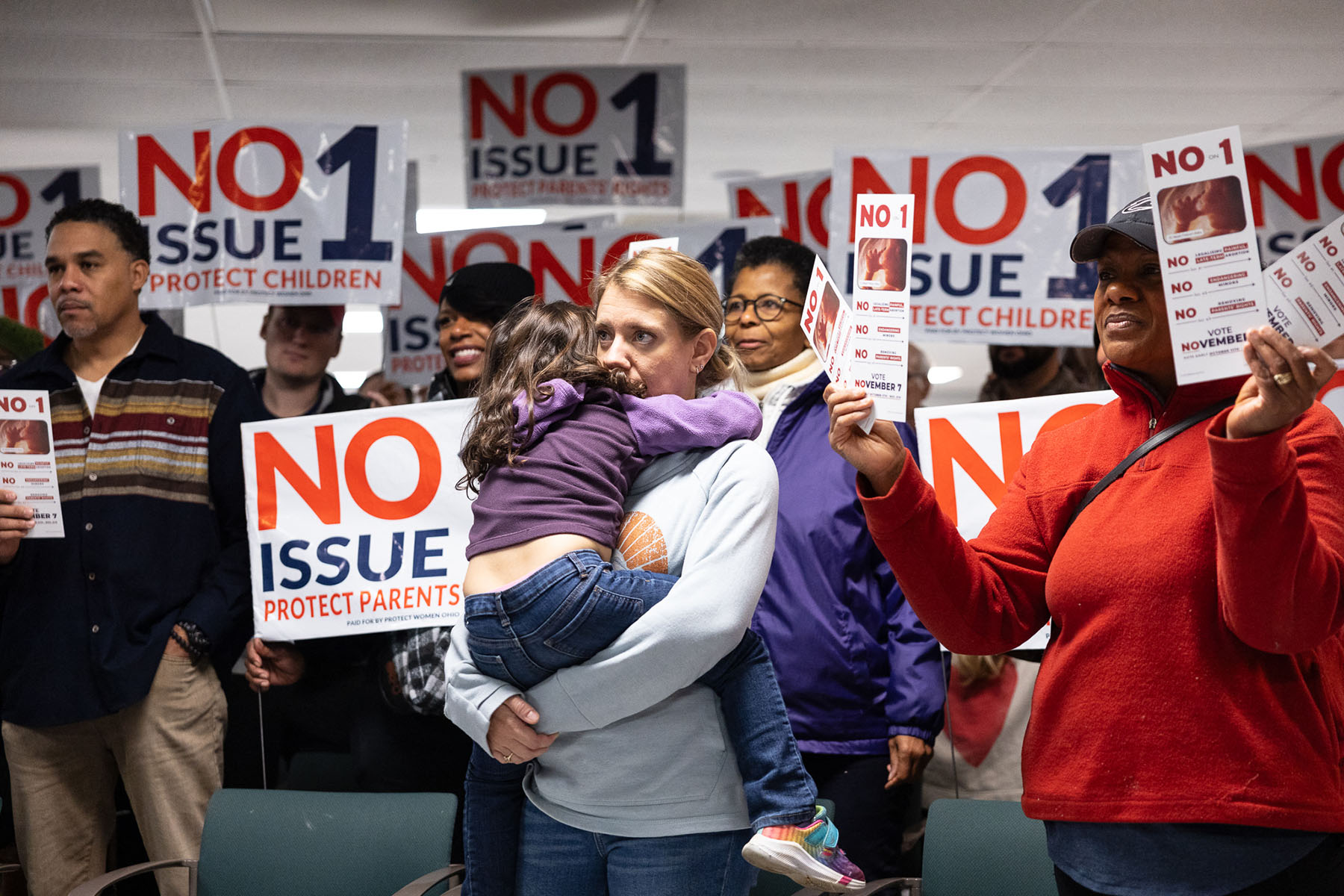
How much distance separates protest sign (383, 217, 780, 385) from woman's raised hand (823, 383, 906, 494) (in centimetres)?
299

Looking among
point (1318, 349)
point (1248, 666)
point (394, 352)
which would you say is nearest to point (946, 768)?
point (1248, 666)

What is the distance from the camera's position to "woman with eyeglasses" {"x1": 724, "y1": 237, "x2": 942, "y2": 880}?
279cm

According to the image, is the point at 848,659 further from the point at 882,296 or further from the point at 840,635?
the point at 882,296

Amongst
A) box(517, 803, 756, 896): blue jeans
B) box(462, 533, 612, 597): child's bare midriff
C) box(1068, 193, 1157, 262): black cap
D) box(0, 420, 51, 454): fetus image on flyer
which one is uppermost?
box(1068, 193, 1157, 262): black cap

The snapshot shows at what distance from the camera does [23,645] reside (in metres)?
3.16

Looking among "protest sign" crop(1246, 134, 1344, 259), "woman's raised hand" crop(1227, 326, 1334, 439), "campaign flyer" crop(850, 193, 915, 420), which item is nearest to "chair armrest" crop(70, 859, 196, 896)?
"campaign flyer" crop(850, 193, 915, 420)

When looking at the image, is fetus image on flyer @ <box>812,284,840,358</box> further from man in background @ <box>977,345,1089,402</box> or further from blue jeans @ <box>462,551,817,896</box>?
man in background @ <box>977,345,1089,402</box>

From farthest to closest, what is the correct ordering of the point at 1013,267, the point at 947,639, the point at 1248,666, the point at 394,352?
1. the point at 394,352
2. the point at 1013,267
3. the point at 947,639
4. the point at 1248,666

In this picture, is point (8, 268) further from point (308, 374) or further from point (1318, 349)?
point (1318, 349)

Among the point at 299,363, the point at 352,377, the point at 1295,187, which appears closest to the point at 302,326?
the point at 299,363

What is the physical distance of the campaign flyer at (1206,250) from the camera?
1458mm

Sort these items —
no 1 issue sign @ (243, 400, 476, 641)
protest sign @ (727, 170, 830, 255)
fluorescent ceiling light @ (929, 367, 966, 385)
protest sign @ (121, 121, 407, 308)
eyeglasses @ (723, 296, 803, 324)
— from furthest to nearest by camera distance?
fluorescent ceiling light @ (929, 367, 966, 385)
protest sign @ (727, 170, 830, 255)
protest sign @ (121, 121, 407, 308)
eyeglasses @ (723, 296, 803, 324)
no 1 issue sign @ (243, 400, 476, 641)

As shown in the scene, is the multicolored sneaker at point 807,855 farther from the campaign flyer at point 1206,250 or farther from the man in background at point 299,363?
the man in background at point 299,363

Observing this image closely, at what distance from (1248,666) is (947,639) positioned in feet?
1.35
